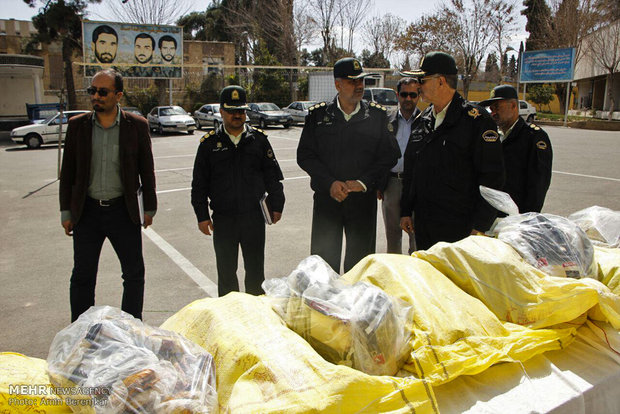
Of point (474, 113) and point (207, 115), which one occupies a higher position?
point (474, 113)

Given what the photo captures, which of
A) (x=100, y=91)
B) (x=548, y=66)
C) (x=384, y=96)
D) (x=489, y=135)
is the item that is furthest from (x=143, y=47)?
(x=489, y=135)

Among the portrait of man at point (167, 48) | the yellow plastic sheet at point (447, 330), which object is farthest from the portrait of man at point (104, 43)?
the yellow plastic sheet at point (447, 330)

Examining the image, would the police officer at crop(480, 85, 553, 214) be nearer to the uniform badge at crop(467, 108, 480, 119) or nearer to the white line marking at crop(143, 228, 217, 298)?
the uniform badge at crop(467, 108, 480, 119)

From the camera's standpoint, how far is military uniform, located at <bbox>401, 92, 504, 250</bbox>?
124 inches

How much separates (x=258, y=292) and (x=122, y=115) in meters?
1.75

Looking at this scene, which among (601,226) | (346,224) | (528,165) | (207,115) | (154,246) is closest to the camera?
(601,226)

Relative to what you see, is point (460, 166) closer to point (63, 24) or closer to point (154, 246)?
point (154, 246)

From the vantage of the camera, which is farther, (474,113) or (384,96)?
(384,96)

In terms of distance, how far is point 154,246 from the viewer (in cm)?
660

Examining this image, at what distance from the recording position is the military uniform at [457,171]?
3.15m

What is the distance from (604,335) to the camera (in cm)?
221

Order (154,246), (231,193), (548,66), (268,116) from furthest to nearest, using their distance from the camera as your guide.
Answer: (548,66) → (268,116) → (154,246) → (231,193)

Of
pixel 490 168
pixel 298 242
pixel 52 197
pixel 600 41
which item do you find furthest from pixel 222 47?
pixel 490 168

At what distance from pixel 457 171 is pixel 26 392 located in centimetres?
271
